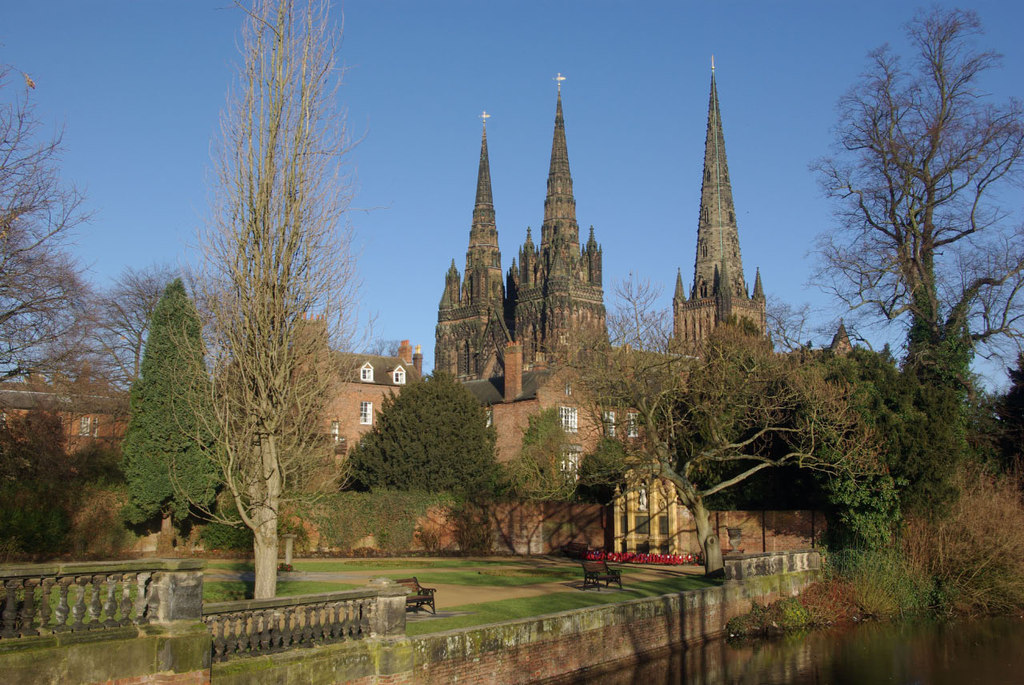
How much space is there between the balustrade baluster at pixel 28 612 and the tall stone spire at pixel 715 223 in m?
106

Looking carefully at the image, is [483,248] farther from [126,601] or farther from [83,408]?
[126,601]

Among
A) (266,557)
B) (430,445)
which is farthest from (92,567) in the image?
(430,445)

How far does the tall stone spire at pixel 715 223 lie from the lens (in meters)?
110

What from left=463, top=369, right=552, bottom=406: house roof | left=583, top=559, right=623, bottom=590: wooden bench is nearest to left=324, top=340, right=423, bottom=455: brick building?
left=463, top=369, right=552, bottom=406: house roof

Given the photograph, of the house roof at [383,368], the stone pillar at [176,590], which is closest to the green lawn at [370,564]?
the stone pillar at [176,590]

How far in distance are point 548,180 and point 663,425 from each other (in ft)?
286

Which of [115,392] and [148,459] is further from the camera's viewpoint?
[115,392]

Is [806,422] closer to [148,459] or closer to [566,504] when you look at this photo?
[566,504]

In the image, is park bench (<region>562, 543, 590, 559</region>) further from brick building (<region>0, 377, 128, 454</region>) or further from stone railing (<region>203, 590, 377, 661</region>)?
stone railing (<region>203, 590, 377, 661</region>)

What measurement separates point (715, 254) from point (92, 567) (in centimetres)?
10744

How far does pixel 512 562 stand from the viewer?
31297mm

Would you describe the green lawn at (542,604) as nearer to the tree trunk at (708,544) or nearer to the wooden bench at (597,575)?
the wooden bench at (597,575)

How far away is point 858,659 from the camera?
1920cm

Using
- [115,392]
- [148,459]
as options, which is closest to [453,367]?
[115,392]
